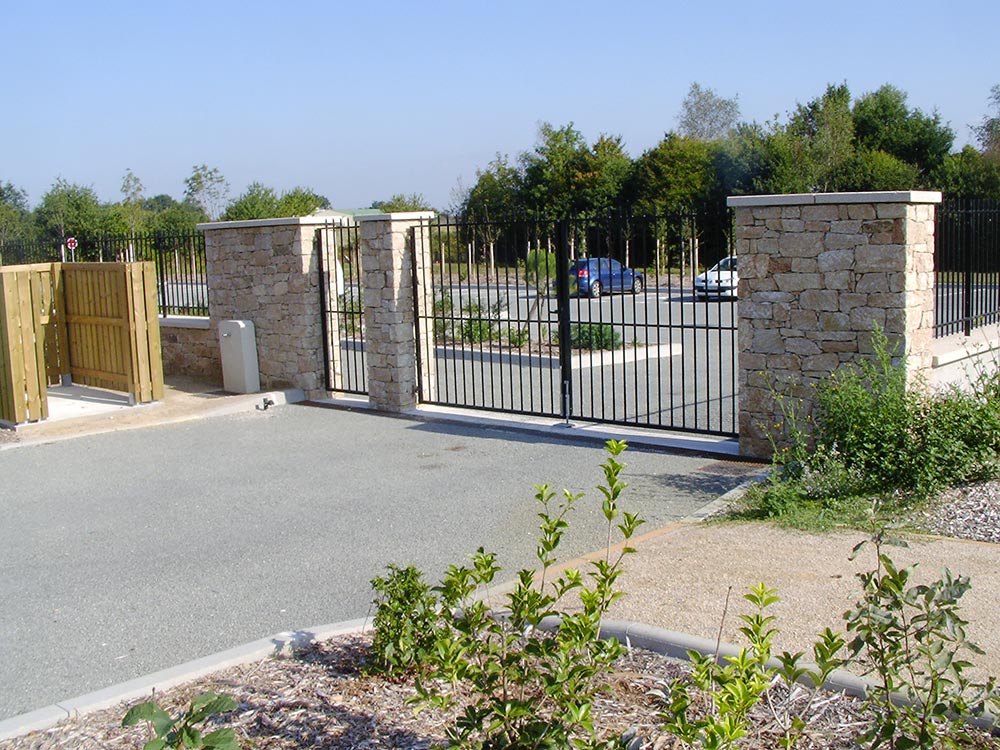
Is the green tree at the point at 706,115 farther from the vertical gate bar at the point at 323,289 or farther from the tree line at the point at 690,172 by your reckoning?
the vertical gate bar at the point at 323,289

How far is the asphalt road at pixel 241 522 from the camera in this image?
20.0ft

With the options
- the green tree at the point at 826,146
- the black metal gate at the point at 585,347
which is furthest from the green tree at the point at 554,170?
the black metal gate at the point at 585,347

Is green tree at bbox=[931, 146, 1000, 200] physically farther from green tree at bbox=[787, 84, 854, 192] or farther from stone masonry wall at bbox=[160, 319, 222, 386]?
stone masonry wall at bbox=[160, 319, 222, 386]

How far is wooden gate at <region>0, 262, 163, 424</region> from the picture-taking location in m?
12.9

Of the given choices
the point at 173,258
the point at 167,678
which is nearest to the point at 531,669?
the point at 167,678

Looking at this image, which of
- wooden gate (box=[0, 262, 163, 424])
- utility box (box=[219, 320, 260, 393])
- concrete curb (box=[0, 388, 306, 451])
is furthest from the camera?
utility box (box=[219, 320, 260, 393])

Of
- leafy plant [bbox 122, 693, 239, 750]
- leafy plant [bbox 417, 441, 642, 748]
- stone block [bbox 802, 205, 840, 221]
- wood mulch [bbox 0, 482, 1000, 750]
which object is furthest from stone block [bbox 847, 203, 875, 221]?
leafy plant [bbox 122, 693, 239, 750]

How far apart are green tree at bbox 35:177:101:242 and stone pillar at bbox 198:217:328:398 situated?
2298 centimetres

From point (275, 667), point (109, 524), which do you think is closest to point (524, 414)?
point (109, 524)

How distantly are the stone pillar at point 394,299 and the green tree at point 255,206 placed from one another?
21.3 m

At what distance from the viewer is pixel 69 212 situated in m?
39.7

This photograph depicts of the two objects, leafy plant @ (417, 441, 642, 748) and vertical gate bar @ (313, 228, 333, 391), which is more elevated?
vertical gate bar @ (313, 228, 333, 391)

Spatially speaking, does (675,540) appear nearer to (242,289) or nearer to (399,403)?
(399,403)

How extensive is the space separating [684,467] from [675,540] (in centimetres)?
270
